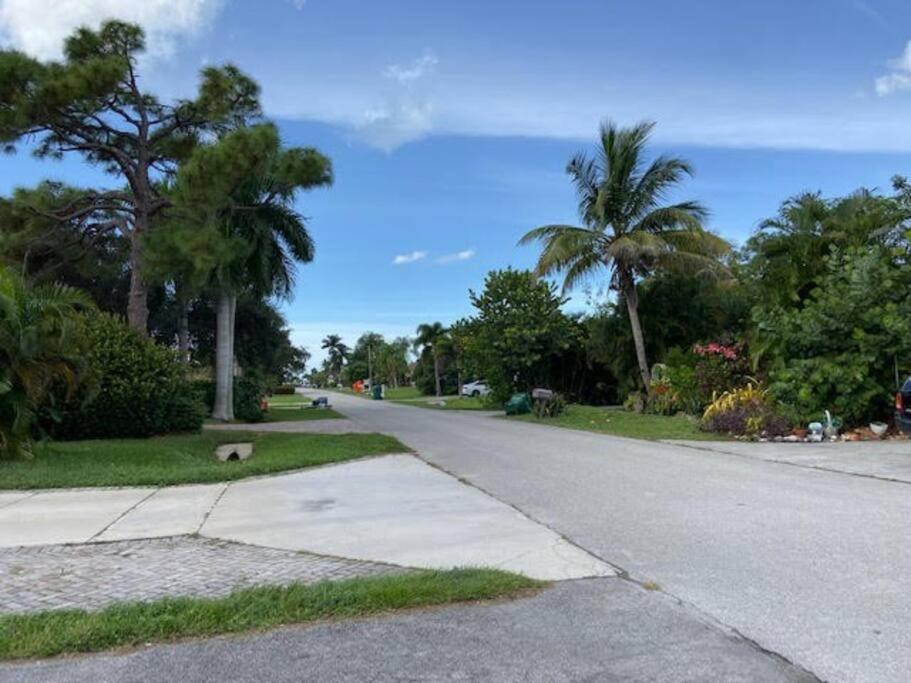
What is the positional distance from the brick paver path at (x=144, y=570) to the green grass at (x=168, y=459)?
361cm

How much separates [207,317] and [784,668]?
35079mm

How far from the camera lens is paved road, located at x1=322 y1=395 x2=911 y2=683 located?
4.48 meters

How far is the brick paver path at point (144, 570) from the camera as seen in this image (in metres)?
5.38

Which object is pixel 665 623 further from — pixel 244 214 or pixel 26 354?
pixel 244 214

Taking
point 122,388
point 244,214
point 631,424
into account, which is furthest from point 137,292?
point 631,424

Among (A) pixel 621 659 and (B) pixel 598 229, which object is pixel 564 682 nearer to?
(A) pixel 621 659

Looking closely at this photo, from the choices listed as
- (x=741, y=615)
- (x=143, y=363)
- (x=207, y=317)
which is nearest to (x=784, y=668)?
(x=741, y=615)

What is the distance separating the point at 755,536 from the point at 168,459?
34.0ft

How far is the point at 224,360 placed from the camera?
26891 millimetres

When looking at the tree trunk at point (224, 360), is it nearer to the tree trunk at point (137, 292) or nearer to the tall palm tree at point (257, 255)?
the tall palm tree at point (257, 255)

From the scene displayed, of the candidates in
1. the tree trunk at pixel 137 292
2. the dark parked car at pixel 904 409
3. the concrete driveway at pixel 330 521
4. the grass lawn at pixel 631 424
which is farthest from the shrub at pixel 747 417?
the tree trunk at pixel 137 292

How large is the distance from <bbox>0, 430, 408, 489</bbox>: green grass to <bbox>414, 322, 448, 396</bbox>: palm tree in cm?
5164

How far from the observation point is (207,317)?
3638 centimetres

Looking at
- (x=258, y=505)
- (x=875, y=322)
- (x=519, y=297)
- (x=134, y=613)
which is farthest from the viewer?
(x=519, y=297)
